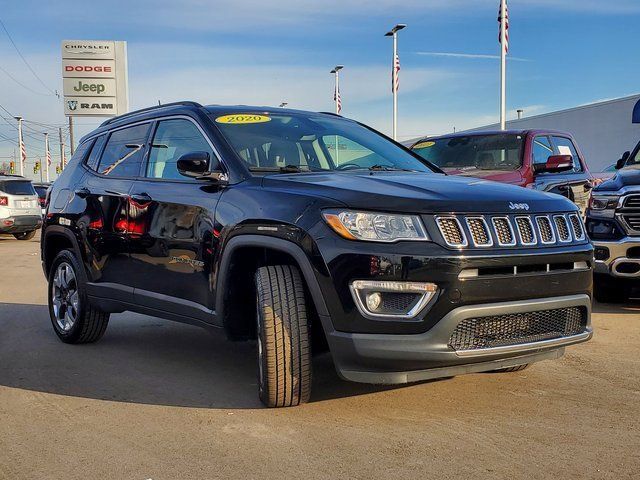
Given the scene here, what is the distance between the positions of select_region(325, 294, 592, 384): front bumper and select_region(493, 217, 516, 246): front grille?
12.1 inches

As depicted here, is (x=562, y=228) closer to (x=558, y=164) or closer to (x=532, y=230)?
(x=532, y=230)

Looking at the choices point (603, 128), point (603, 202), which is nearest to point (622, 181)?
point (603, 202)

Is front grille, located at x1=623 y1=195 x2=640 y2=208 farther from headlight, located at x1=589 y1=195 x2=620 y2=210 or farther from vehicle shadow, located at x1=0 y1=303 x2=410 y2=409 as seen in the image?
vehicle shadow, located at x1=0 y1=303 x2=410 y2=409

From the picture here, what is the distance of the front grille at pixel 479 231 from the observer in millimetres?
3549

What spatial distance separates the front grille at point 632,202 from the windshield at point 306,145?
8.61ft

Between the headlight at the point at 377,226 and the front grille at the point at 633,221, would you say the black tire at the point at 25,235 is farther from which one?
the headlight at the point at 377,226

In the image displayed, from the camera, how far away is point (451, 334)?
3494mm

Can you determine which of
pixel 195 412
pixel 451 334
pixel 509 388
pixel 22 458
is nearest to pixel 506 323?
pixel 451 334

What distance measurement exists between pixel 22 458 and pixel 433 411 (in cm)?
214

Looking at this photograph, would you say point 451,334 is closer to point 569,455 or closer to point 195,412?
point 569,455

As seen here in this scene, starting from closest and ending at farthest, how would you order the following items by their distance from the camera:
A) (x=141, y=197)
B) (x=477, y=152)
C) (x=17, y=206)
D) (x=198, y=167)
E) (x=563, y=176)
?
(x=198, y=167) < (x=141, y=197) < (x=563, y=176) < (x=477, y=152) < (x=17, y=206)

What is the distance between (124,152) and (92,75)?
38.4 m

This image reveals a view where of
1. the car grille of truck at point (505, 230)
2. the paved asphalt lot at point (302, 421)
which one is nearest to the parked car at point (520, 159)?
the paved asphalt lot at point (302, 421)

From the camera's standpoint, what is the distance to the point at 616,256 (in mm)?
6734
